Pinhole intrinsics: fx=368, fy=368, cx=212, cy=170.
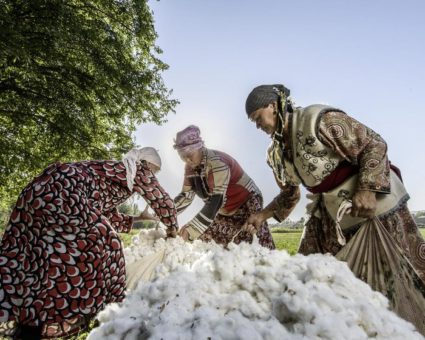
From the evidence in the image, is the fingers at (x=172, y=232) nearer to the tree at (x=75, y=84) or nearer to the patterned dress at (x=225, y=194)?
the patterned dress at (x=225, y=194)

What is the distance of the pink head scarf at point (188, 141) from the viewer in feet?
12.3

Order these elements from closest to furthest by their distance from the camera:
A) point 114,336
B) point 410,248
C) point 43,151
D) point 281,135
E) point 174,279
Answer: point 114,336, point 174,279, point 410,248, point 281,135, point 43,151

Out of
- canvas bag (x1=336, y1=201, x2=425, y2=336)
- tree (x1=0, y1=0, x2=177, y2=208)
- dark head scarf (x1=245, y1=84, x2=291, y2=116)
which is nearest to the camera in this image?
canvas bag (x1=336, y1=201, x2=425, y2=336)

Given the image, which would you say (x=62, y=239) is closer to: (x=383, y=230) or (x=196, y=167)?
(x=196, y=167)

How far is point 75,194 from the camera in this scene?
2.72 metres

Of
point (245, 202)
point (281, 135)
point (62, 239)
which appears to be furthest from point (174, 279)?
point (245, 202)

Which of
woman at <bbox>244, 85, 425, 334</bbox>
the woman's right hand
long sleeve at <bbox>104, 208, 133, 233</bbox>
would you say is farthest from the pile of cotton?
the woman's right hand

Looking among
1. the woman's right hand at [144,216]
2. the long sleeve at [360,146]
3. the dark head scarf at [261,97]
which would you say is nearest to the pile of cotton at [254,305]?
the long sleeve at [360,146]

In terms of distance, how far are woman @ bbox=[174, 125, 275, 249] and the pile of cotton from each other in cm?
244

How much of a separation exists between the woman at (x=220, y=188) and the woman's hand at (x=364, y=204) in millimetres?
1561

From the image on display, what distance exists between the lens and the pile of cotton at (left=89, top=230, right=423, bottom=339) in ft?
2.86

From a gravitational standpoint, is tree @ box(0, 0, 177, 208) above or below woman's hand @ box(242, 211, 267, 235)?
above

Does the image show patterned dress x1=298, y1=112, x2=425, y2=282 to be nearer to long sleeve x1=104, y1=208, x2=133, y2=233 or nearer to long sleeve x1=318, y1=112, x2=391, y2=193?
long sleeve x1=318, y1=112, x2=391, y2=193

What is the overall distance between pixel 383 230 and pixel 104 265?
1.91 metres
